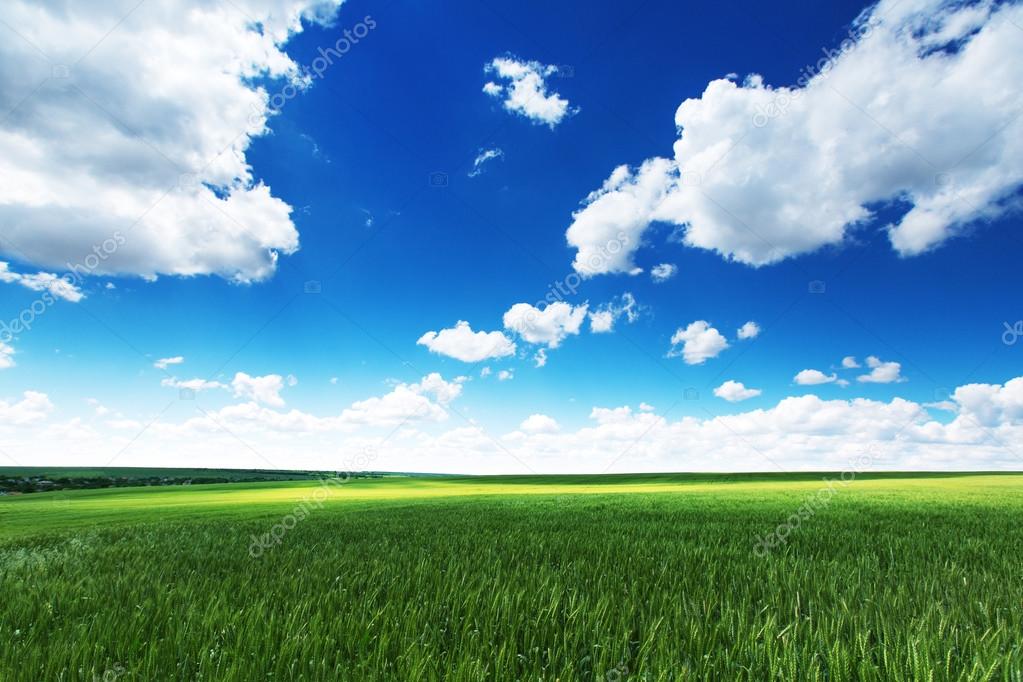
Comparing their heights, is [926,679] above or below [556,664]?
above

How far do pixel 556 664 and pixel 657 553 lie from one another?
393 centimetres

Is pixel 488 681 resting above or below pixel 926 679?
below

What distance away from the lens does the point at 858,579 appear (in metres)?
4.89

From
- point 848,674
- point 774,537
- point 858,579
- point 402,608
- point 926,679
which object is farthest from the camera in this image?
point 774,537

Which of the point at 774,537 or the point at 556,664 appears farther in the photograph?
the point at 774,537

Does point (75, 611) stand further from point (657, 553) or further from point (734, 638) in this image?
point (657, 553)

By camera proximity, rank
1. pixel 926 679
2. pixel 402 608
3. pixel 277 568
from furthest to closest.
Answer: pixel 277 568 → pixel 402 608 → pixel 926 679

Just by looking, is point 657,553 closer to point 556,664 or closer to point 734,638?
point 734,638

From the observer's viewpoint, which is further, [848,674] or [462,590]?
[462,590]

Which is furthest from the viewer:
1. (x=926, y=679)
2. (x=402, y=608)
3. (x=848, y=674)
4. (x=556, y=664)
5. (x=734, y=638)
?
(x=402, y=608)

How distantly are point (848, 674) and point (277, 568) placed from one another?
5.60m

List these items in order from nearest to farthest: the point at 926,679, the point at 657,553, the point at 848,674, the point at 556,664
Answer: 1. the point at 926,679
2. the point at 848,674
3. the point at 556,664
4. the point at 657,553

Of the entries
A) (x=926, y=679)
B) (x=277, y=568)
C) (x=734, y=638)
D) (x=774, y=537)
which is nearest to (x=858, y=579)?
(x=734, y=638)

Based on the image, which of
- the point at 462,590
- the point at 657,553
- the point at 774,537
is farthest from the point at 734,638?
the point at 774,537
